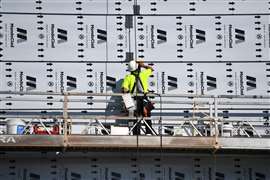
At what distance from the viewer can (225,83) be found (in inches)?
695

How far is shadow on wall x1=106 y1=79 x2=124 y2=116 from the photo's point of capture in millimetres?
17031

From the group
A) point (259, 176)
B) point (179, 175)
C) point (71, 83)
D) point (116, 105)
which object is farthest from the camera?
point (71, 83)

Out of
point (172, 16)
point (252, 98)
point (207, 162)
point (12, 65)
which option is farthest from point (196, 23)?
point (12, 65)

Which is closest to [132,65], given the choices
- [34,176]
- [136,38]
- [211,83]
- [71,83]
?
[136,38]

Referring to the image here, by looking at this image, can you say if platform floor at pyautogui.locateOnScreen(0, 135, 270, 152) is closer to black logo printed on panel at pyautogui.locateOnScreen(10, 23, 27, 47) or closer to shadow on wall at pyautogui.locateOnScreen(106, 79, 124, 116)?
shadow on wall at pyautogui.locateOnScreen(106, 79, 124, 116)

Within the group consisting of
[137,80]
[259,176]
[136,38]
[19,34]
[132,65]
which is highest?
[19,34]

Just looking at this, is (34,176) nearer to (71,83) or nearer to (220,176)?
(71,83)

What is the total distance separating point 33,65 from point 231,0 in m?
5.11

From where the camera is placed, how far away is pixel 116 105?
56.7 feet

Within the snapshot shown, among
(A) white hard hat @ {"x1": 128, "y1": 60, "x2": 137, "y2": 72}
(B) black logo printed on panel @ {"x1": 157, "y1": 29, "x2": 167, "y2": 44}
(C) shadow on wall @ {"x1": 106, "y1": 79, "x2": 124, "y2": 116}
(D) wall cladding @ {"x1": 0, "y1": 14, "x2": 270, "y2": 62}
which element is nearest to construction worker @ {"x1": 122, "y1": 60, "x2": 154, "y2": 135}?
(A) white hard hat @ {"x1": 128, "y1": 60, "x2": 137, "y2": 72}

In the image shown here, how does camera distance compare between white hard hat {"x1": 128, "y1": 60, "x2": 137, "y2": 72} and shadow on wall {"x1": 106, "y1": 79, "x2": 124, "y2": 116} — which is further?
shadow on wall {"x1": 106, "y1": 79, "x2": 124, "y2": 116}

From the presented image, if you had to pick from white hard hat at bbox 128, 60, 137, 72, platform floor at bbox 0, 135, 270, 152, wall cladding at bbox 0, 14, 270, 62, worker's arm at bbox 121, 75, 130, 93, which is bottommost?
platform floor at bbox 0, 135, 270, 152

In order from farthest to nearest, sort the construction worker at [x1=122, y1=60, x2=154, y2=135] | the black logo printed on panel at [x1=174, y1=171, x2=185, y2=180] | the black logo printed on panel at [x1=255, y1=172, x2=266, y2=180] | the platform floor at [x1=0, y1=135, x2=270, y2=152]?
the black logo printed on panel at [x1=255, y1=172, x2=266, y2=180] < the black logo printed on panel at [x1=174, y1=171, x2=185, y2=180] < the construction worker at [x1=122, y1=60, x2=154, y2=135] < the platform floor at [x1=0, y1=135, x2=270, y2=152]

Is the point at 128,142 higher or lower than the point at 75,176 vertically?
higher
